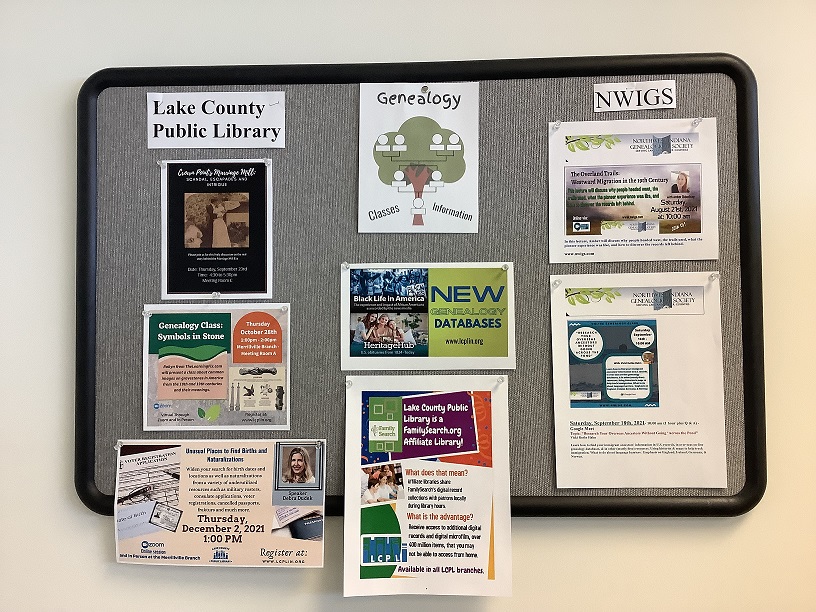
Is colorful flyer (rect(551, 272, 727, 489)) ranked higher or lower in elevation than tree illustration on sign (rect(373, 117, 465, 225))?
lower

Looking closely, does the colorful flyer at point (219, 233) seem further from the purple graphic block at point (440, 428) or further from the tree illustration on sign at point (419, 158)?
the purple graphic block at point (440, 428)

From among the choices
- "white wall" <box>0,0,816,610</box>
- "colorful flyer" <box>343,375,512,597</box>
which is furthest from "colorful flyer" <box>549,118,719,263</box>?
"colorful flyer" <box>343,375,512,597</box>

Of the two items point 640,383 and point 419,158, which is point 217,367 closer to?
point 419,158

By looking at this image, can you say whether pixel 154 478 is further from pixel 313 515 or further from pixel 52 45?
pixel 52 45

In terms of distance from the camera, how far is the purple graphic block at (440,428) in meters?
0.99

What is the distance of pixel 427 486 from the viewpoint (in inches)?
38.7

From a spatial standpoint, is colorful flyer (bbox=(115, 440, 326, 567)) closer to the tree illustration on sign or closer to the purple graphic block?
the purple graphic block

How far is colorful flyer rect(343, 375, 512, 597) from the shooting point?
969 millimetres

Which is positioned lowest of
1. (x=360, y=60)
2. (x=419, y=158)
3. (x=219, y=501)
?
(x=219, y=501)

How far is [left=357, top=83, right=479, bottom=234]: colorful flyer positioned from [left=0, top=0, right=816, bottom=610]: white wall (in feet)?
0.28

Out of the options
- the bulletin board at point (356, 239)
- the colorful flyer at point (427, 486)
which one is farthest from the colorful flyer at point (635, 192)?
the colorful flyer at point (427, 486)

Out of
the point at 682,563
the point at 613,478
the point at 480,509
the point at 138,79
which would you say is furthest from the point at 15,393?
the point at 682,563

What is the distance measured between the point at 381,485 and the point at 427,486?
0.07 m

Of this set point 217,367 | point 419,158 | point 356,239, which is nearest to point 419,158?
point 419,158
